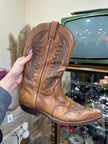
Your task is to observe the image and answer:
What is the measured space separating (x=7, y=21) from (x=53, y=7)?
1.81 feet

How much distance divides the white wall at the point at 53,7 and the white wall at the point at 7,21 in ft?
0.43

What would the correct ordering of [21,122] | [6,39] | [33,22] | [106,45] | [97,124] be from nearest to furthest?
[106,45] < [97,124] < [21,122] < [6,39] < [33,22]

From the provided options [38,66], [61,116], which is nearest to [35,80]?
[38,66]

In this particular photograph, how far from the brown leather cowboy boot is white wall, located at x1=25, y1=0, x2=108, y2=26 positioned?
2.43 feet

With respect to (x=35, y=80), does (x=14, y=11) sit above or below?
above

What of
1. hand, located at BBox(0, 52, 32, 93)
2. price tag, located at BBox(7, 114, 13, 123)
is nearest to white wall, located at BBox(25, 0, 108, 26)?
hand, located at BBox(0, 52, 32, 93)

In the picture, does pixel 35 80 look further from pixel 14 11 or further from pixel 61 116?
pixel 14 11

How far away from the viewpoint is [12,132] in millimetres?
1011

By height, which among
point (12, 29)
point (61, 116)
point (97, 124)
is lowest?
point (97, 124)

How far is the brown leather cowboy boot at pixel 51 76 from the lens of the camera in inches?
21.1

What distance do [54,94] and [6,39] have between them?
1066mm

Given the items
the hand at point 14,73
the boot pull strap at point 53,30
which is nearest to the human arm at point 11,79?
the hand at point 14,73

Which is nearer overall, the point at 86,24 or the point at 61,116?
the point at 61,116

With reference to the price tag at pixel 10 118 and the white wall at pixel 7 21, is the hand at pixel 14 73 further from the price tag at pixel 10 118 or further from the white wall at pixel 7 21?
the white wall at pixel 7 21
